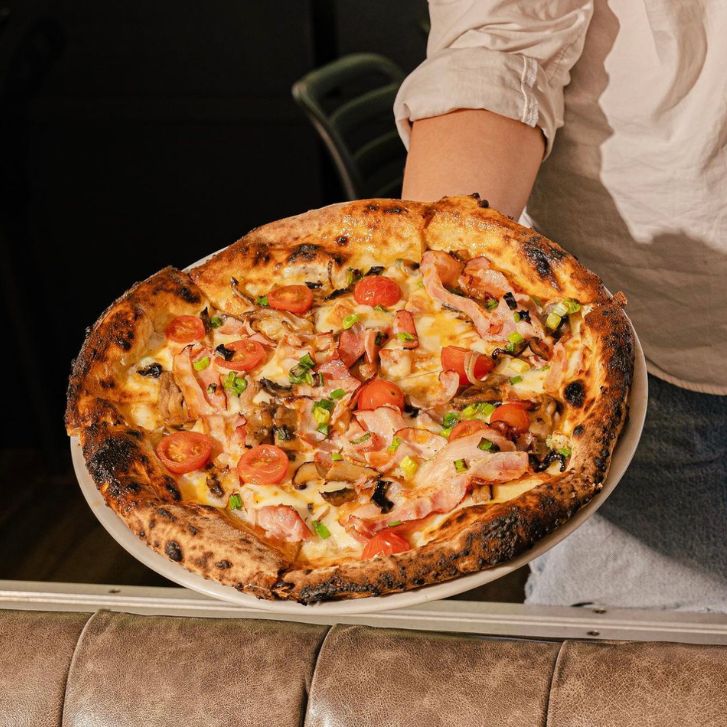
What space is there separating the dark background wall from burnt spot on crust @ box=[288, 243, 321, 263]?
247 centimetres

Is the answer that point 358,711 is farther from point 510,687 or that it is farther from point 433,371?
point 433,371

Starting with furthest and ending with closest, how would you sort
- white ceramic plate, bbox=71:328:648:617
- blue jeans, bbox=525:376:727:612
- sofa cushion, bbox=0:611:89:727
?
blue jeans, bbox=525:376:727:612, sofa cushion, bbox=0:611:89:727, white ceramic plate, bbox=71:328:648:617

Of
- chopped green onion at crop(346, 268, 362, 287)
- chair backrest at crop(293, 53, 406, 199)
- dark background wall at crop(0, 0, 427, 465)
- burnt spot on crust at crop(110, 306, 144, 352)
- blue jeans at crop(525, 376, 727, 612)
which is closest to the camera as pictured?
burnt spot on crust at crop(110, 306, 144, 352)

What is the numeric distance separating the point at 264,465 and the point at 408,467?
199mm

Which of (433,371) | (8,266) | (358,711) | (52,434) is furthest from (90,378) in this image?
(52,434)

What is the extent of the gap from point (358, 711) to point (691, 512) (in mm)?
1056

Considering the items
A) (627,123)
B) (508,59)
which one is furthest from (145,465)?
(627,123)

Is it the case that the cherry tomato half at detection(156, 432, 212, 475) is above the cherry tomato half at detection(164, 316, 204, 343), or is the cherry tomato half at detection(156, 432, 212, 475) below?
below

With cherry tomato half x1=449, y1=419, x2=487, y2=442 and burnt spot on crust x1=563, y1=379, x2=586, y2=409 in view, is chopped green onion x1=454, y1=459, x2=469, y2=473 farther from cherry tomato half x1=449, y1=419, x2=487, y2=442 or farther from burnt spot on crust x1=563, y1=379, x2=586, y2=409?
burnt spot on crust x1=563, y1=379, x2=586, y2=409

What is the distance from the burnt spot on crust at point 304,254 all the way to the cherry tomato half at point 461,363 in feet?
1.05

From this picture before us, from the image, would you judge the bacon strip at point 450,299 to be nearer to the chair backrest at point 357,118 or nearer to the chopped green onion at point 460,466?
the chopped green onion at point 460,466

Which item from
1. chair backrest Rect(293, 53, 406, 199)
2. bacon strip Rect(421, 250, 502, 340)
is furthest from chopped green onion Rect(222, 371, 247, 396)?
chair backrest Rect(293, 53, 406, 199)

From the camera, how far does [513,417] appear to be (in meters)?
1.33

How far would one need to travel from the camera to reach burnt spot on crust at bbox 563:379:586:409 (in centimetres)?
134
